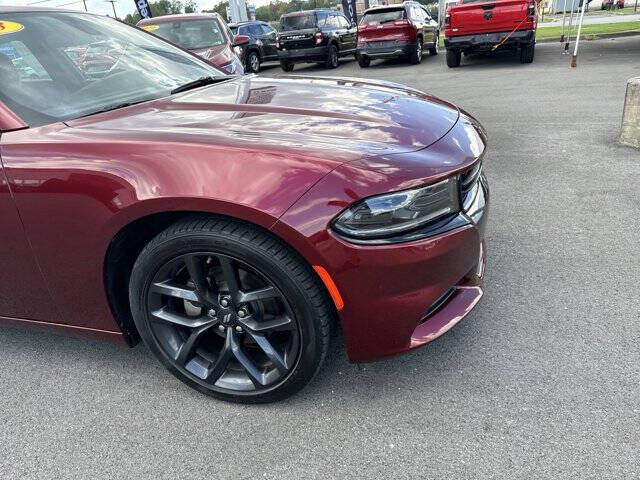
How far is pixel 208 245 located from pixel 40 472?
1.12 m

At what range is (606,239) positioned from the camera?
11.1 ft

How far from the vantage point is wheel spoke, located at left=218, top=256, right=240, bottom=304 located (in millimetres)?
1953

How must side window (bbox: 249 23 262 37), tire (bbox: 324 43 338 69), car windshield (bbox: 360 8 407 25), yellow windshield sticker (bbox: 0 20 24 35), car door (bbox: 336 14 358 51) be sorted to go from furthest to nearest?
side window (bbox: 249 23 262 37) < car door (bbox: 336 14 358 51) < tire (bbox: 324 43 338 69) < car windshield (bbox: 360 8 407 25) < yellow windshield sticker (bbox: 0 20 24 35)

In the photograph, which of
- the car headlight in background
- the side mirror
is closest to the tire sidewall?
the car headlight in background

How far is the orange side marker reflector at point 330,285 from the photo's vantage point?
1843mm

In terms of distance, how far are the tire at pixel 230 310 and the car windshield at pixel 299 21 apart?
14155 millimetres

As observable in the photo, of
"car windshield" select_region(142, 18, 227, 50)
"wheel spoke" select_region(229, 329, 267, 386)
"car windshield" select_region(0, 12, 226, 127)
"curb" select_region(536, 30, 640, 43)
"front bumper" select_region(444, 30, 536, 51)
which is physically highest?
"car windshield" select_region(0, 12, 226, 127)

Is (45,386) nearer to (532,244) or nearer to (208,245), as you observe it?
(208,245)

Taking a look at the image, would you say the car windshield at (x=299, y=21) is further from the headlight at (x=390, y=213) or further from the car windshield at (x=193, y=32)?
the headlight at (x=390, y=213)

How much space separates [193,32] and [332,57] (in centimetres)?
624

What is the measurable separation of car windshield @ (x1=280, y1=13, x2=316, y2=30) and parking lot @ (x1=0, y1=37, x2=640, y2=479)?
13127 millimetres

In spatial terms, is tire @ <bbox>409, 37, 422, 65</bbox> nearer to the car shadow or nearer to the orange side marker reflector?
the car shadow

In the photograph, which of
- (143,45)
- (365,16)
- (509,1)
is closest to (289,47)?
(365,16)

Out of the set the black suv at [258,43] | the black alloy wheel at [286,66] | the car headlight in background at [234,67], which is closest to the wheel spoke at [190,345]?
the car headlight in background at [234,67]
